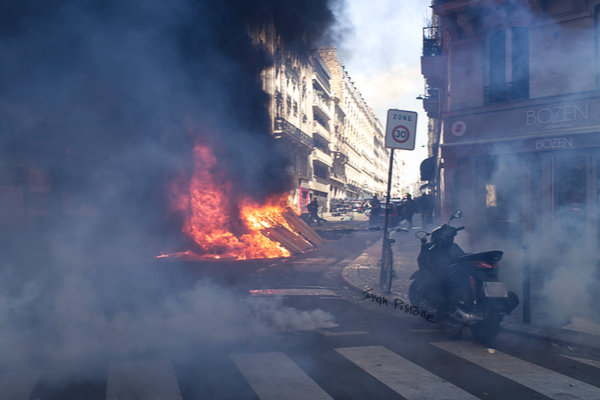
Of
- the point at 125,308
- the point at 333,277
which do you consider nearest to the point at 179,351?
the point at 125,308

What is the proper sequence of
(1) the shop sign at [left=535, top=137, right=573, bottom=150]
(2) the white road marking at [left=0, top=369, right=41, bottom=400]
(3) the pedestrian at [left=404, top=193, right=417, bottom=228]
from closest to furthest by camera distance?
(2) the white road marking at [left=0, top=369, right=41, bottom=400] → (1) the shop sign at [left=535, top=137, right=573, bottom=150] → (3) the pedestrian at [left=404, top=193, right=417, bottom=228]

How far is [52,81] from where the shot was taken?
10.4 m

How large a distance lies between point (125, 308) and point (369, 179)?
7304cm

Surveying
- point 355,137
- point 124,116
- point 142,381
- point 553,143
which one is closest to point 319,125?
point 355,137

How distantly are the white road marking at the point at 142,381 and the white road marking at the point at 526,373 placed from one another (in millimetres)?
2420

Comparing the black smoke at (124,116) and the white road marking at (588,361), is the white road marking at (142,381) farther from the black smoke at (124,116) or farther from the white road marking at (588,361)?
the white road marking at (588,361)

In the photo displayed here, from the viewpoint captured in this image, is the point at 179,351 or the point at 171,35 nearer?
the point at 179,351

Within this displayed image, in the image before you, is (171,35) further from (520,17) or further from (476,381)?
(476,381)

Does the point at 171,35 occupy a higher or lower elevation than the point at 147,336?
higher

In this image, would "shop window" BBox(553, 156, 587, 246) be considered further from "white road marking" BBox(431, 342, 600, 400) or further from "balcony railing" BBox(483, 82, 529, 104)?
"white road marking" BBox(431, 342, 600, 400)

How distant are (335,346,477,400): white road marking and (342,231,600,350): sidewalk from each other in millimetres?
1918

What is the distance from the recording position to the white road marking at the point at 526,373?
3240 mm

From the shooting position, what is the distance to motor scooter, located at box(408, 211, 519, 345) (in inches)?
175

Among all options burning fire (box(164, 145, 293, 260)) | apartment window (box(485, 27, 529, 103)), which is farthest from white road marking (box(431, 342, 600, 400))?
apartment window (box(485, 27, 529, 103))
